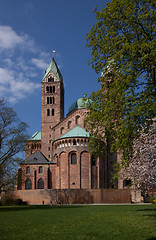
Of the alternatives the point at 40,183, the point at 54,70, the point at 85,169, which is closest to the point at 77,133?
the point at 85,169

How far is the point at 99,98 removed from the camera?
20125 millimetres

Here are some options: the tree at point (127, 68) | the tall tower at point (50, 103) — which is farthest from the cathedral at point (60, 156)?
the tree at point (127, 68)

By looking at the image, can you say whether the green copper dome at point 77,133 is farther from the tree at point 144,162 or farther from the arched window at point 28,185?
the tree at point 144,162

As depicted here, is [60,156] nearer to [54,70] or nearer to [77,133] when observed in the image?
[77,133]

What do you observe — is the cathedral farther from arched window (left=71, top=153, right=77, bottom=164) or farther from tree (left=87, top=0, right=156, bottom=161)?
tree (left=87, top=0, right=156, bottom=161)

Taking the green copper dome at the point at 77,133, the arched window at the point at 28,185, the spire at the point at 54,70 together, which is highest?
A: the spire at the point at 54,70

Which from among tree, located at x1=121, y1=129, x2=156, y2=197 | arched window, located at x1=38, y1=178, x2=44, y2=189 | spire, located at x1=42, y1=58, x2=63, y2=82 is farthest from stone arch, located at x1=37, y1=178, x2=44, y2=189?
tree, located at x1=121, y1=129, x2=156, y2=197

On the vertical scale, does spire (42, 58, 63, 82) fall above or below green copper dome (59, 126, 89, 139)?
above

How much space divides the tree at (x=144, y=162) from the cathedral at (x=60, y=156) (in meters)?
26.8

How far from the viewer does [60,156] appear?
55.4 meters

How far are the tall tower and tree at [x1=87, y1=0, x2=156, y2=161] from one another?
49110 mm

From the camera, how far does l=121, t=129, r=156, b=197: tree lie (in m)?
17.3

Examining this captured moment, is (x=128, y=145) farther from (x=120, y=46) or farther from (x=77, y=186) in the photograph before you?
(x=77, y=186)

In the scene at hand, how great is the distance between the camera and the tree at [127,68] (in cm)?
1719
